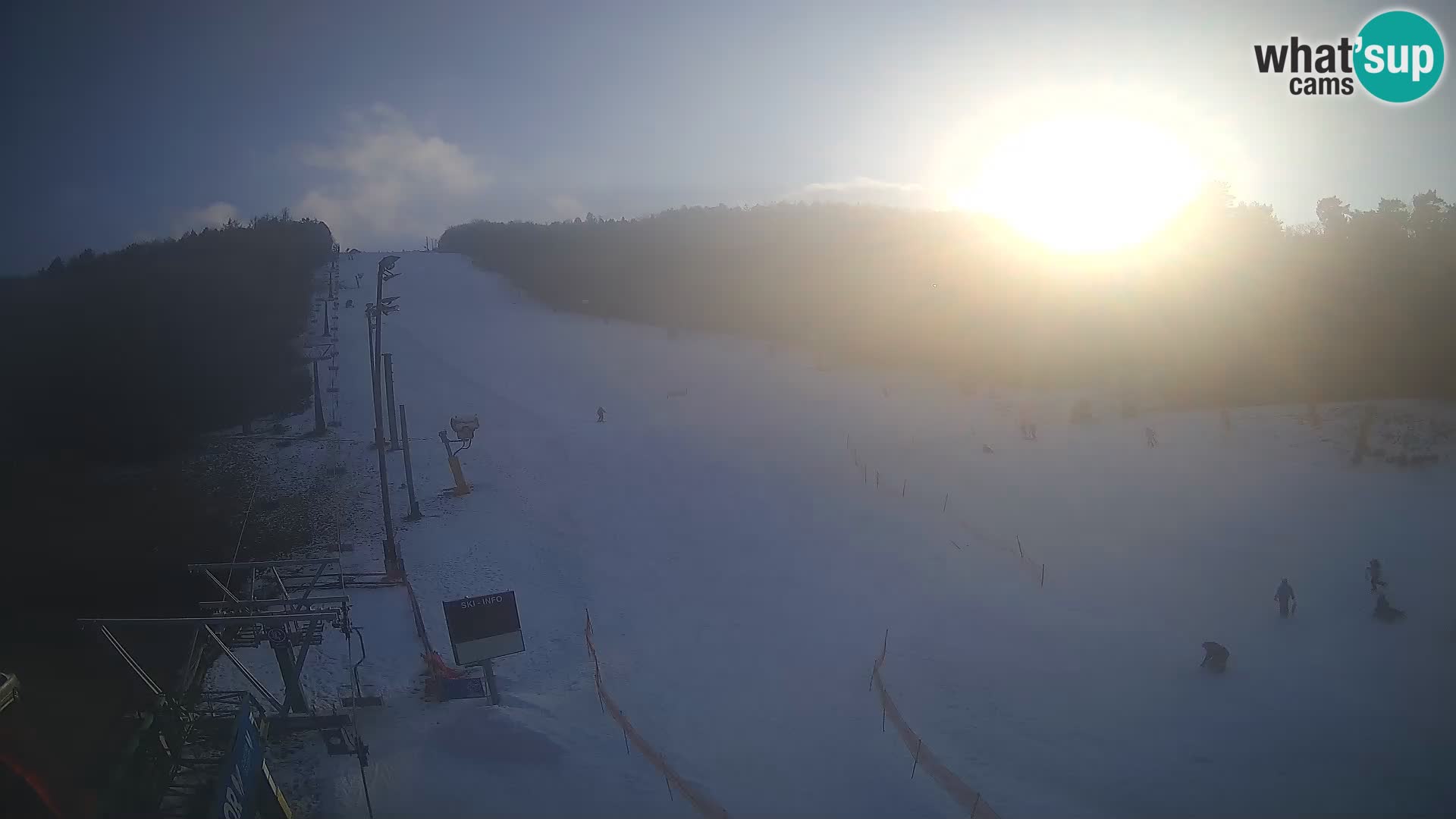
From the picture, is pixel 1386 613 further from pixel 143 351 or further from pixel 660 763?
pixel 143 351

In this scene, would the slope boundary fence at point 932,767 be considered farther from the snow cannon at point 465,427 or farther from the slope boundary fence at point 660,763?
the snow cannon at point 465,427

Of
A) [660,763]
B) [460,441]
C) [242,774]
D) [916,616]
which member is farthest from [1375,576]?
[460,441]

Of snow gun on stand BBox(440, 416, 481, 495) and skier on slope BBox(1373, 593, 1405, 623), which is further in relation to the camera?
snow gun on stand BBox(440, 416, 481, 495)

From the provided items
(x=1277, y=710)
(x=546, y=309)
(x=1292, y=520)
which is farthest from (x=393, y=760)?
(x=546, y=309)

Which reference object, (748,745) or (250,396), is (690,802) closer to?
Answer: (748,745)

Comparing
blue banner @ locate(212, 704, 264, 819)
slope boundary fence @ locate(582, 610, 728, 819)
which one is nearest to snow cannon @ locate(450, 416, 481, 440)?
slope boundary fence @ locate(582, 610, 728, 819)

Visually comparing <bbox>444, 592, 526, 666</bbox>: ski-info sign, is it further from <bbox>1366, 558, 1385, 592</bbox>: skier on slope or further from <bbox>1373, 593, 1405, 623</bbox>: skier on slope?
<bbox>1366, 558, 1385, 592</bbox>: skier on slope
